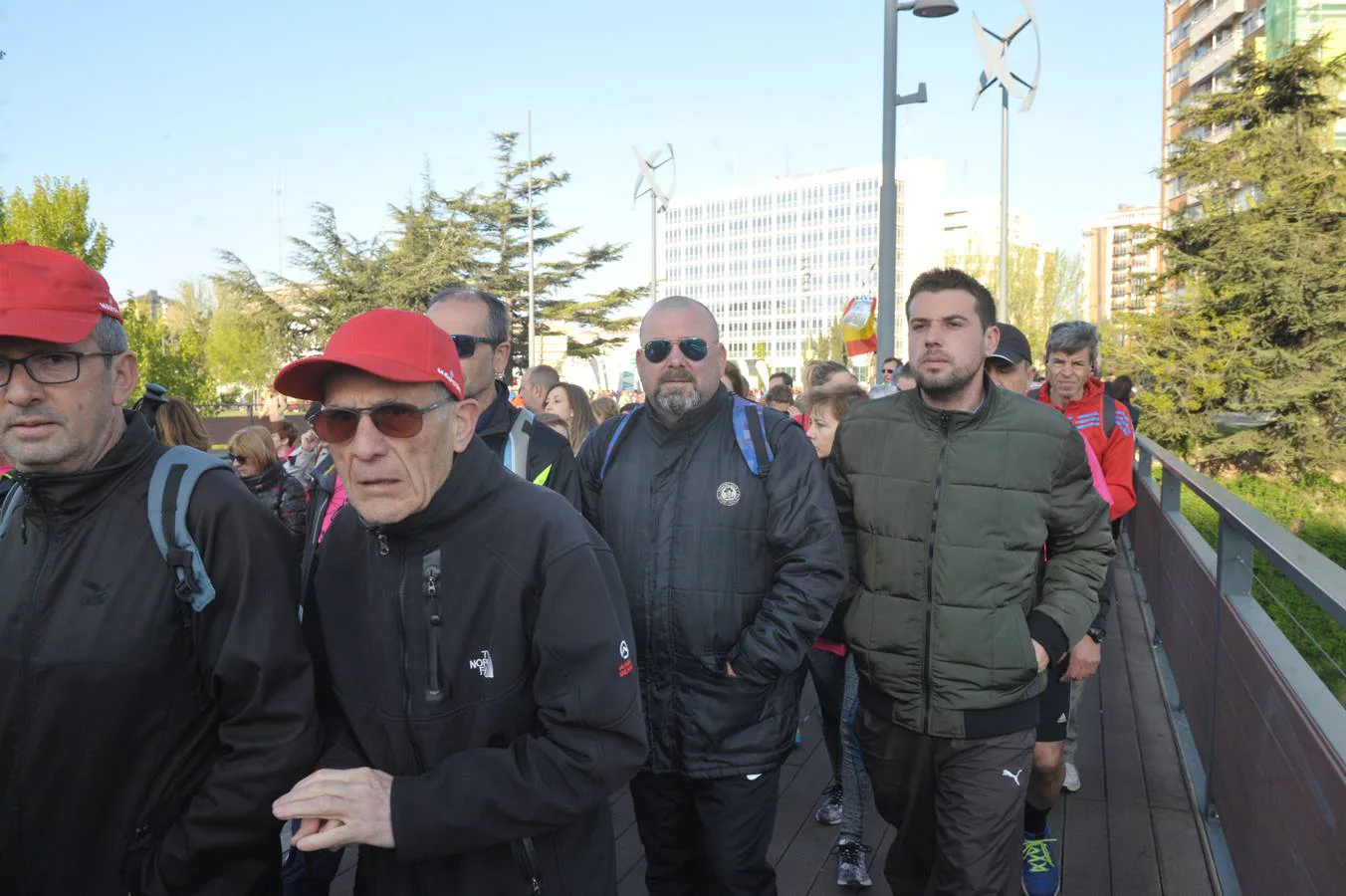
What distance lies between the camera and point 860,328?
41.4 feet

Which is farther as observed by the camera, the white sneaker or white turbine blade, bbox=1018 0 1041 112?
white turbine blade, bbox=1018 0 1041 112

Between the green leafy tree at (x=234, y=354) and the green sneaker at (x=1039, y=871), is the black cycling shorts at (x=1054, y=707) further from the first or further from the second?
the green leafy tree at (x=234, y=354)

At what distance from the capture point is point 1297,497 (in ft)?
80.9

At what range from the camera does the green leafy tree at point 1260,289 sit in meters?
25.1

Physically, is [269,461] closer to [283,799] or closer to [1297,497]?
[283,799]

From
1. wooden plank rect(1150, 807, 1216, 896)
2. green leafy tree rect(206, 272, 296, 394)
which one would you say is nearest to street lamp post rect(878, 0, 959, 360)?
wooden plank rect(1150, 807, 1216, 896)

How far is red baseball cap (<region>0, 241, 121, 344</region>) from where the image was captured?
2062 mm

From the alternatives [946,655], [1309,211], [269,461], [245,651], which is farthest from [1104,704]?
[1309,211]

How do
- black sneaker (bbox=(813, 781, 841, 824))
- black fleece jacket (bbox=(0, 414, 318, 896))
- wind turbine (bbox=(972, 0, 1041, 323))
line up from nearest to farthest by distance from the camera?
black fleece jacket (bbox=(0, 414, 318, 896)) < black sneaker (bbox=(813, 781, 841, 824)) < wind turbine (bbox=(972, 0, 1041, 323))

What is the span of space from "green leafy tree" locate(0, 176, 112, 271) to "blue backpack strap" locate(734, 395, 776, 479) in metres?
27.7

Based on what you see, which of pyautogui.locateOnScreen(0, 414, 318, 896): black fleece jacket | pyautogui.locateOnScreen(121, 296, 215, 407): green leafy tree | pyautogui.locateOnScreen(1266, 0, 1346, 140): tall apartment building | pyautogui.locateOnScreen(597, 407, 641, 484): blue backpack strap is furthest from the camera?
pyautogui.locateOnScreen(1266, 0, 1346, 140): tall apartment building

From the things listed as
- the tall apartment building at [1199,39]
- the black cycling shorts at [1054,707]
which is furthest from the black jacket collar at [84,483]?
A: the tall apartment building at [1199,39]

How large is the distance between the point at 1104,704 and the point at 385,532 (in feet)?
18.5

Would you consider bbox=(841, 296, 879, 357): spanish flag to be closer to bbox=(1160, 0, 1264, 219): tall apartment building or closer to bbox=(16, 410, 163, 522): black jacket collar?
bbox=(16, 410, 163, 522): black jacket collar
